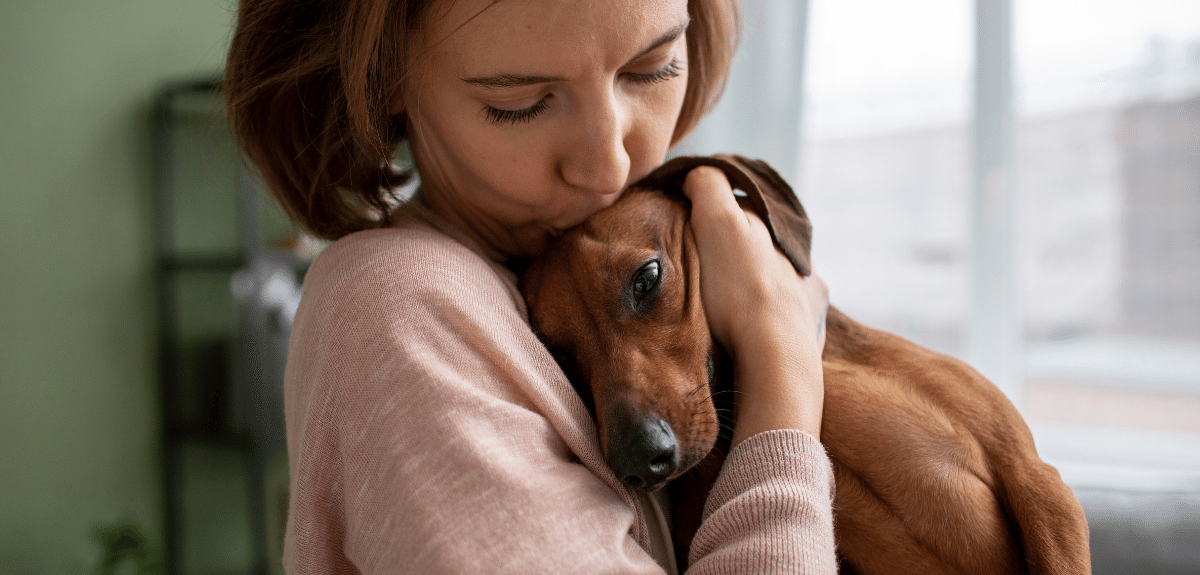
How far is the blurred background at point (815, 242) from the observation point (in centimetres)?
295

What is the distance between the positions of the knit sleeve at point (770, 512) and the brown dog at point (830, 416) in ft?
0.39

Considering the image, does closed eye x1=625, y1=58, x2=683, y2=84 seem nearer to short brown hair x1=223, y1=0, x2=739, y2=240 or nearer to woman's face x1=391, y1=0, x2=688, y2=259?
woman's face x1=391, y1=0, x2=688, y2=259

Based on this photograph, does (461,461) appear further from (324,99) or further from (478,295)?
(324,99)

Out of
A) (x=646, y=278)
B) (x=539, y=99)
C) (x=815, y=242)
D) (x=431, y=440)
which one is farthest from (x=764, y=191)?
(x=815, y=242)

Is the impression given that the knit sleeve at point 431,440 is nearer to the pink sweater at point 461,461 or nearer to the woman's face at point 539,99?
the pink sweater at point 461,461

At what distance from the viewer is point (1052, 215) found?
320cm

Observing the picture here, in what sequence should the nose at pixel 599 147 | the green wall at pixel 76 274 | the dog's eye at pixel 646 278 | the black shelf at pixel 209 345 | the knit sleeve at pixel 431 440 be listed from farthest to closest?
the black shelf at pixel 209 345 → the green wall at pixel 76 274 → the dog's eye at pixel 646 278 → the nose at pixel 599 147 → the knit sleeve at pixel 431 440

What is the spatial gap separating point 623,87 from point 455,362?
1.44 ft

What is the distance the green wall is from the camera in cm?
291

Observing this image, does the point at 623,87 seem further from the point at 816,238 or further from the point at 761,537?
the point at 816,238

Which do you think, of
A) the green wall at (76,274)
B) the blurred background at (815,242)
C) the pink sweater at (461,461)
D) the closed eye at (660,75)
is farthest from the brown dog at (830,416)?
the green wall at (76,274)

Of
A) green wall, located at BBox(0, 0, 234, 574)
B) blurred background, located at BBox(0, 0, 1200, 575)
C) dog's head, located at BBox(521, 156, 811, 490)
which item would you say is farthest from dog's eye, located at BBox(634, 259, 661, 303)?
green wall, located at BBox(0, 0, 234, 574)

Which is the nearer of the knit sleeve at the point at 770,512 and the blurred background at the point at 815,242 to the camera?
the knit sleeve at the point at 770,512

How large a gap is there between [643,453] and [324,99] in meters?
0.70
